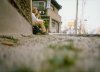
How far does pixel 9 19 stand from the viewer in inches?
247

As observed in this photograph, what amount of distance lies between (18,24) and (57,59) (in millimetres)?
5949

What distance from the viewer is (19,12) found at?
24.0 ft

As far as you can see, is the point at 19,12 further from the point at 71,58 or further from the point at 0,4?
the point at 71,58

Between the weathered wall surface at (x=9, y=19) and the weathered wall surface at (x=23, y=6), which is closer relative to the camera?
the weathered wall surface at (x=9, y=19)

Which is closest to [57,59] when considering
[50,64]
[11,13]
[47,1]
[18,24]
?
[50,64]

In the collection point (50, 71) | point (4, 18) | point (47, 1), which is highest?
point (47, 1)

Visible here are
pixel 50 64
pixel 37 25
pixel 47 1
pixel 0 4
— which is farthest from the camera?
pixel 47 1

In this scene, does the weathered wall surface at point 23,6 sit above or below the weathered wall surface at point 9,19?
above

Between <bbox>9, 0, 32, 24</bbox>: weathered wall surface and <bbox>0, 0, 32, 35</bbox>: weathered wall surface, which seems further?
<bbox>9, 0, 32, 24</bbox>: weathered wall surface

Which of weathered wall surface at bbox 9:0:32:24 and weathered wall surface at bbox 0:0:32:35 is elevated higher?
weathered wall surface at bbox 9:0:32:24

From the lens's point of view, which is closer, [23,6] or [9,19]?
[9,19]

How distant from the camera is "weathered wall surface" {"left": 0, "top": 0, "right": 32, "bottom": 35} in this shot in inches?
231

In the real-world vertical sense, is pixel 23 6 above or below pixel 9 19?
above

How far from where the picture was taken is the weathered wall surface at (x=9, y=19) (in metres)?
5.87
